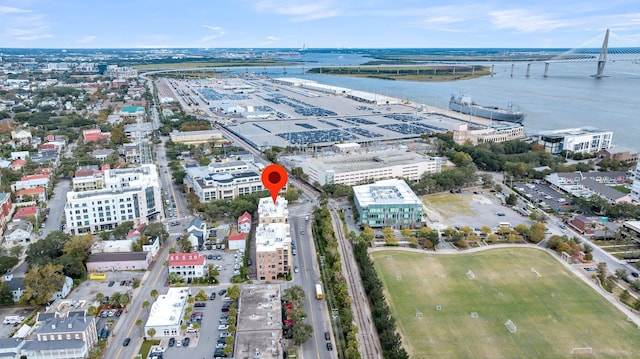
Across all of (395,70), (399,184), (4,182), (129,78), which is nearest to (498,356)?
(399,184)

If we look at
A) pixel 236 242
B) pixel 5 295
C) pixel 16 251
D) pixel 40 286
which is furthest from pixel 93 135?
pixel 40 286

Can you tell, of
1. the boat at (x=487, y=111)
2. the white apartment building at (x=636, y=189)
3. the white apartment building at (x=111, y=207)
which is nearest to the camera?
the white apartment building at (x=111, y=207)

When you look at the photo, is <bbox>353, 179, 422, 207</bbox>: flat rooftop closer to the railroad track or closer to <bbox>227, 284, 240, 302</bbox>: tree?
the railroad track

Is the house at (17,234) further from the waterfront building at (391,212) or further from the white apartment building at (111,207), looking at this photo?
the waterfront building at (391,212)

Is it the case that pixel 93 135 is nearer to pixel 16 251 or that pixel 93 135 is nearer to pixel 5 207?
pixel 5 207

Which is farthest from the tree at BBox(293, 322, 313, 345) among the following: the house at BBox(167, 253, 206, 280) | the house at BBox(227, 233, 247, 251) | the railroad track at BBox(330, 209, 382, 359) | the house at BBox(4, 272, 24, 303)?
the house at BBox(4, 272, 24, 303)

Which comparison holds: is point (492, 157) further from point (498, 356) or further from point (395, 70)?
point (395, 70)

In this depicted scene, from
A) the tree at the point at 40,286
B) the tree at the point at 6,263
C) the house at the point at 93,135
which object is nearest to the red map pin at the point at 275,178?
the tree at the point at 40,286
